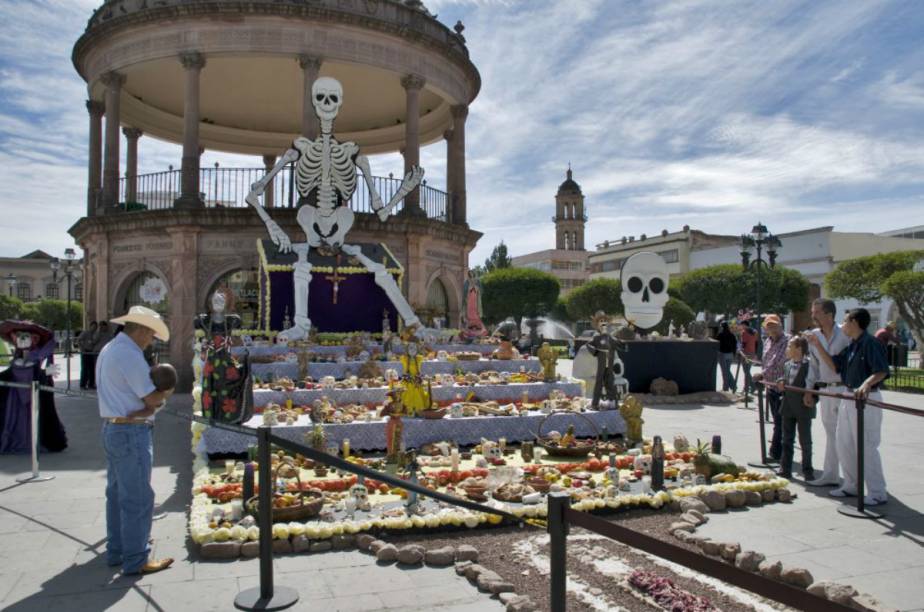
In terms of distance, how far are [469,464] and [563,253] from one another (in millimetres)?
71567

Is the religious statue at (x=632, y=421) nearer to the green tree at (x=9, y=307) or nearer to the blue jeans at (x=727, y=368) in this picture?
the blue jeans at (x=727, y=368)

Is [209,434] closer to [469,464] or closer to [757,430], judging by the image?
[469,464]

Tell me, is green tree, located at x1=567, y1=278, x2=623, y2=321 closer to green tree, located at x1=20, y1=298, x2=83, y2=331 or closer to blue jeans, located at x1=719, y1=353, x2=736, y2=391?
blue jeans, located at x1=719, y1=353, x2=736, y2=391

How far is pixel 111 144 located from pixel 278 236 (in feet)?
22.0

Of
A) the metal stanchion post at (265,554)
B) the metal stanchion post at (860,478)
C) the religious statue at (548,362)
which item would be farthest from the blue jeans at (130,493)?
the religious statue at (548,362)

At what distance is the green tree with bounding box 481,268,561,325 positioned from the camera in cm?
5000

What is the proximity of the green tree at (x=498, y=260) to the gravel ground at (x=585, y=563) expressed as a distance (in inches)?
2447

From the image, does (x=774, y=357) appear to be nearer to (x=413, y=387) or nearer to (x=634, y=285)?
(x=413, y=387)

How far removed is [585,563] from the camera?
18.4 feet

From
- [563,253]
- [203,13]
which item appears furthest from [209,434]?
[563,253]

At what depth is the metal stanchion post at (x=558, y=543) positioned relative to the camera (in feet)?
10.9

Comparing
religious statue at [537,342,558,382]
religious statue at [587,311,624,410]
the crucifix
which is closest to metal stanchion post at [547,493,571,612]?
religious statue at [587,311,624,410]

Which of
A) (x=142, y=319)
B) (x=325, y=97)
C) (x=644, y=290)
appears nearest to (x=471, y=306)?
(x=644, y=290)

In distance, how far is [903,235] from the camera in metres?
71.5
